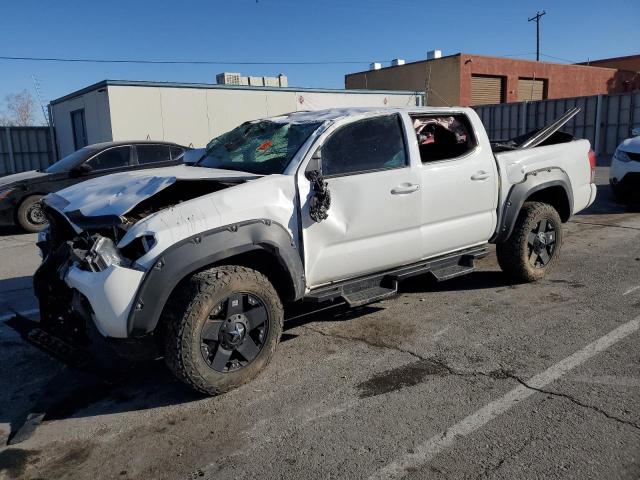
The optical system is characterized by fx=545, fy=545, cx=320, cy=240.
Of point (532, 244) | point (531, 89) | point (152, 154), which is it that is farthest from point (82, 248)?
point (531, 89)

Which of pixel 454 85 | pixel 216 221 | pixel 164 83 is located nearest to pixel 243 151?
pixel 216 221

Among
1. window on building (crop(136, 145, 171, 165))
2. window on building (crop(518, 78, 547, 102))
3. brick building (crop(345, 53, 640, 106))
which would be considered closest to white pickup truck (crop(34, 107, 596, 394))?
window on building (crop(136, 145, 171, 165))

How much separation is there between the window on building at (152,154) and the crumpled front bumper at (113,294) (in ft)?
25.8

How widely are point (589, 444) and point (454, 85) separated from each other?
29.5m

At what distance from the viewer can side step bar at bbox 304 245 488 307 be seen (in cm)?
410

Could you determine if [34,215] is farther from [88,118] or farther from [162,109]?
[88,118]

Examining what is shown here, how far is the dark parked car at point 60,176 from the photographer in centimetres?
972

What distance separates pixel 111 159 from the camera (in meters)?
10.2

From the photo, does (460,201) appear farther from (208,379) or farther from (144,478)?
(144,478)

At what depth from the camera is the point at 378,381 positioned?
12.1 ft

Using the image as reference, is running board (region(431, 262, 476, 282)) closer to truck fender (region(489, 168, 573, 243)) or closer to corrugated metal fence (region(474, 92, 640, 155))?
truck fender (region(489, 168, 573, 243))

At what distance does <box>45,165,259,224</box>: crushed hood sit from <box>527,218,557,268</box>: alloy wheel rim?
10.5 feet

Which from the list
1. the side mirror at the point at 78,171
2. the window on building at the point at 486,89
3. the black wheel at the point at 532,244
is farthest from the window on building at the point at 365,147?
the window on building at the point at 486,89

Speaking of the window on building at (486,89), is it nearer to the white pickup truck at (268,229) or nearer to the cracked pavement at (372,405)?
the white pickup truck at (268,229)
